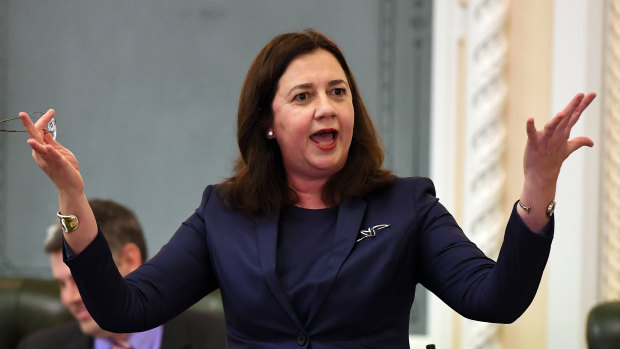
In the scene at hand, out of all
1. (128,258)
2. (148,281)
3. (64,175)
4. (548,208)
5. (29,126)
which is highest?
(29,126)

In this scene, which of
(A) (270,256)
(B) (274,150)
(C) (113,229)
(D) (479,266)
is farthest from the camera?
(C) (113,229)

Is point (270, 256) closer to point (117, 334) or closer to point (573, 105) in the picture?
point (573, 105)

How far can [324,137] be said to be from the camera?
6.88ft

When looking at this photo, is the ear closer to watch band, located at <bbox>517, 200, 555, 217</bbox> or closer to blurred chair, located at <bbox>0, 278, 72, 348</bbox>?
blurred chair, located at <bbox>0, 278, 72, 348</bbox>

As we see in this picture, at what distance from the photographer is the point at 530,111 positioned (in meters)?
3.38

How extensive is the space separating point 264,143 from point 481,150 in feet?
4.53

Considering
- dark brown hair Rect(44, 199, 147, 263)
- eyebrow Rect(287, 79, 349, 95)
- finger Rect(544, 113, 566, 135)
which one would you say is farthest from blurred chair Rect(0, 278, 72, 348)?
finger Rect(544, 113, 566, 135)

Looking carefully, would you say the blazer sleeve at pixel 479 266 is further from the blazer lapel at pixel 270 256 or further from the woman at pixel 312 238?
the blazer lapel at pixel 270 256

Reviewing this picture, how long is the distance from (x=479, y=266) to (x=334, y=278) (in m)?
0.30

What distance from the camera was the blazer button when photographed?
189 cm

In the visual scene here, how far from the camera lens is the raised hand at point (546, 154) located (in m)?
1.62

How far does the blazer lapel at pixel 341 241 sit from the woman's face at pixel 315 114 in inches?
4.6

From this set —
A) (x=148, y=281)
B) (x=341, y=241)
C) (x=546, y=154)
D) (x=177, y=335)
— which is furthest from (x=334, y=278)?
(x=177, y=335)

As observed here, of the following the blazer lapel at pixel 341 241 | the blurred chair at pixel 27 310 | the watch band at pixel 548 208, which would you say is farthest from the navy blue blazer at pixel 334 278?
the blurred chair at pixel 27 310
